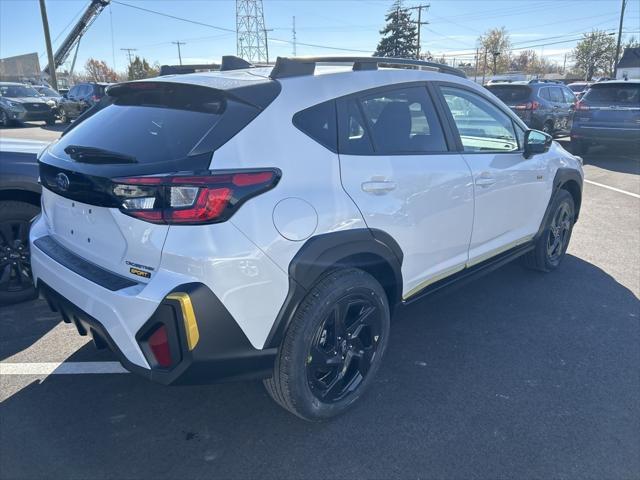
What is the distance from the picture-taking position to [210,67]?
3.44 metres

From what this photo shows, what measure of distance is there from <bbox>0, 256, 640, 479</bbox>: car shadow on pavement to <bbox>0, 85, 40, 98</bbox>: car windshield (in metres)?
21.5

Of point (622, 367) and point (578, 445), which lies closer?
point (578, 445)

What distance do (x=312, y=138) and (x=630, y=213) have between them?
6.35m

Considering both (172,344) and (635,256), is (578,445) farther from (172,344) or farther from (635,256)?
(635,256)

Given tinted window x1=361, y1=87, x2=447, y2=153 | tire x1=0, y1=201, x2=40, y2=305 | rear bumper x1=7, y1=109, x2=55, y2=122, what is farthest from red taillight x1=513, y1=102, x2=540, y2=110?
rear bumper x1=7, y1=109, x2=55, y2=122

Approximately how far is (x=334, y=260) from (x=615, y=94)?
37.0ft

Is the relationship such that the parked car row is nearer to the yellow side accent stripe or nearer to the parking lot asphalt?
the parking lot asphalt

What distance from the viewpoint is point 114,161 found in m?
2.26

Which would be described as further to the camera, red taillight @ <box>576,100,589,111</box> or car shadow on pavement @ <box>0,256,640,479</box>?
red taillight @ <box>576,100,589,111</box>

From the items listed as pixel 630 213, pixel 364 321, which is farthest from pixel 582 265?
pixel 364 321

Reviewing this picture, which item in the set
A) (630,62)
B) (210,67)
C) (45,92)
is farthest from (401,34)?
(210,67)

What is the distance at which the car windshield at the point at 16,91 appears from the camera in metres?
20.6

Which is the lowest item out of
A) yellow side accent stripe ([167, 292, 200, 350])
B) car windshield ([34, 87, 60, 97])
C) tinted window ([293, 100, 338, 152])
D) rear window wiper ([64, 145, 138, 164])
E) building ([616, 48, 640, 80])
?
yellow side accent stripe ([167, 292, 200, 350])

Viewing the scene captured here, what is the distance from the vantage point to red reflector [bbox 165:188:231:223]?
2.03 m
